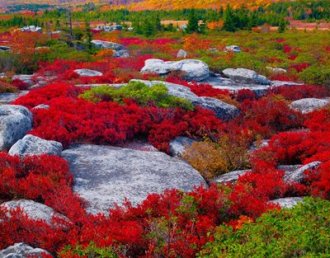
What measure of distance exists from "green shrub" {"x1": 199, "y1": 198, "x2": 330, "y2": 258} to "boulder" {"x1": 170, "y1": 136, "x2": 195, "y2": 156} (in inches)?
244

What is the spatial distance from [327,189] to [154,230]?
4126 millimetres

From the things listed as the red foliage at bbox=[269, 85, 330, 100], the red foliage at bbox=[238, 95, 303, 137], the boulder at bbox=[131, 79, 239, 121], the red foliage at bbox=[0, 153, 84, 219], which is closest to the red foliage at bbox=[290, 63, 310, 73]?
the red foliage at bbox=[269, 85, 330, 100]

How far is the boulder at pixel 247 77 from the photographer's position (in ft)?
74.8

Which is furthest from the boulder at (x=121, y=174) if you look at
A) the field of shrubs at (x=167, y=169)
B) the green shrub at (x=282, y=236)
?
the green shrub at (x=282, y=236)

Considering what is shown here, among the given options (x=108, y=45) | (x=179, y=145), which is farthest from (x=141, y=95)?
(x=108, y=45)

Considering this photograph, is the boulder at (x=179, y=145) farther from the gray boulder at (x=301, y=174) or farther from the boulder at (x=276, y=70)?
the boulder at (x=276, y=70)

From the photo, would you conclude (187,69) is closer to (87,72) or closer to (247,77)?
(247,77)

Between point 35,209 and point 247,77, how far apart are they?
55.4 feet

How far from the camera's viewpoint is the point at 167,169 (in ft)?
35.7

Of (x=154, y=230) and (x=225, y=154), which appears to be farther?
(x=225, y=154)

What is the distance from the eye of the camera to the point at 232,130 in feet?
45.7

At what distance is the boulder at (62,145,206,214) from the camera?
9.20m

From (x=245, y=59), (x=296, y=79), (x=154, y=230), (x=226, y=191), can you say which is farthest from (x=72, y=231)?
(x=245, y=59)

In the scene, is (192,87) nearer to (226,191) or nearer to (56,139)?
(56,139)
